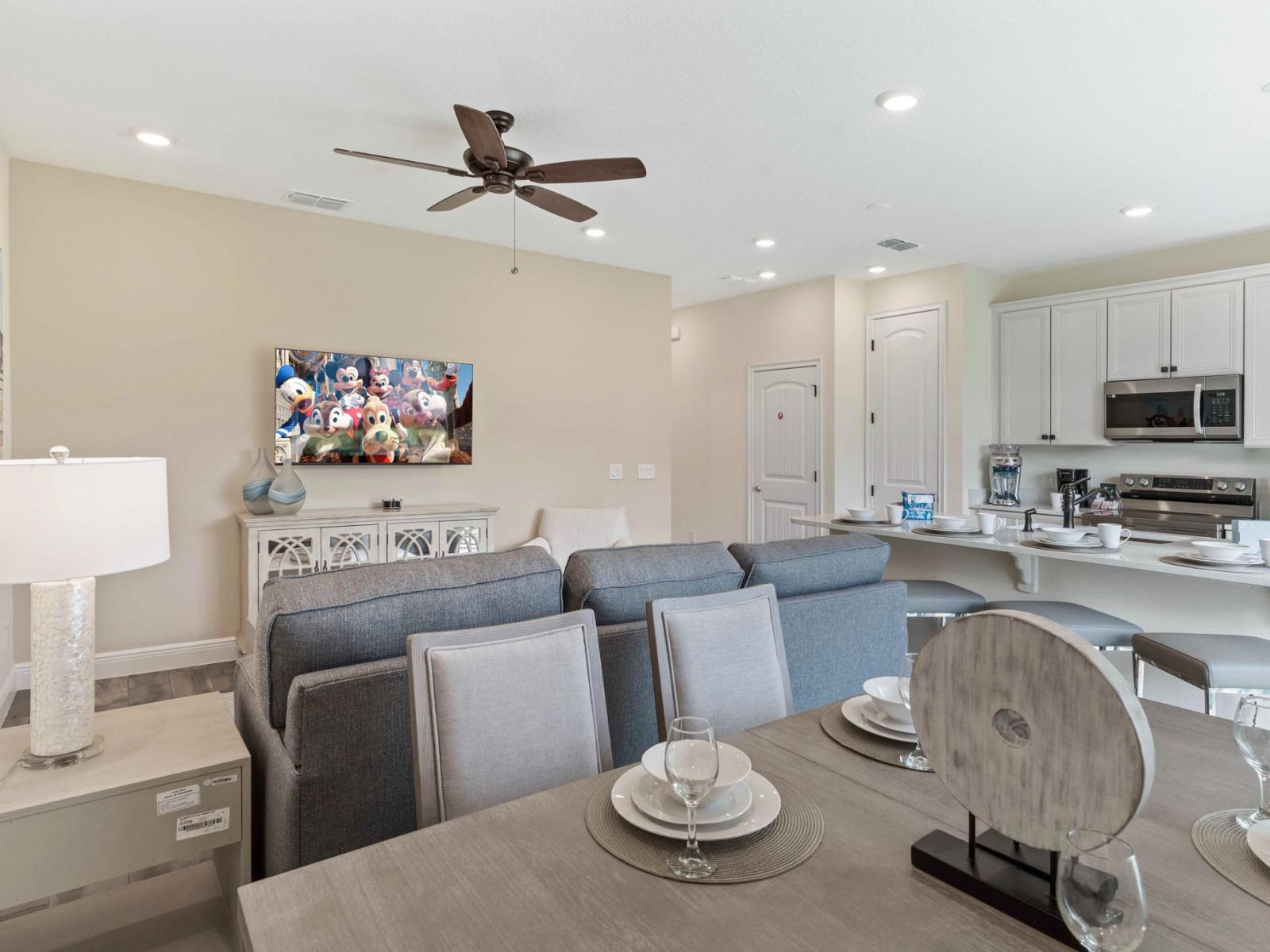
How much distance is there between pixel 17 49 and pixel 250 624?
274 cm

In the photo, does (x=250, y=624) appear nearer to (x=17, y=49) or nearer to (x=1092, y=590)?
(x=17, y=49)

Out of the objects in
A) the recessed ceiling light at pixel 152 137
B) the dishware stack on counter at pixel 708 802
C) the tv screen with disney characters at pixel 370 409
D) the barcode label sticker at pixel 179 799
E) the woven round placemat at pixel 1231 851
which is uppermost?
the recessed ceiling light at pixel 152 137

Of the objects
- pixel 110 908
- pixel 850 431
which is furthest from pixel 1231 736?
pixel 850 431

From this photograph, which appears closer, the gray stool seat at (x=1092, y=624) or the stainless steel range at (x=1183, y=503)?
the gray stool seat at (x=1092, y=624)

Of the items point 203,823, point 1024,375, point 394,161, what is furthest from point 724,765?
point 1024,375

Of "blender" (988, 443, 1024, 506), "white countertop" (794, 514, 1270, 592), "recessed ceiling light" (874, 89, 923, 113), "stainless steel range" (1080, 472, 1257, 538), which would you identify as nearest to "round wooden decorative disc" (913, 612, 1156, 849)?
"white countertop" (794, 514, 1270, 592)

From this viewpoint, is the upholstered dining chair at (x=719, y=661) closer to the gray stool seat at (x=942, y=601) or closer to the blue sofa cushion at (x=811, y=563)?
the blue sofa cushion at (x=811, y=563)

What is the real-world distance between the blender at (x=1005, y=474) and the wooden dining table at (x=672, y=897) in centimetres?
481

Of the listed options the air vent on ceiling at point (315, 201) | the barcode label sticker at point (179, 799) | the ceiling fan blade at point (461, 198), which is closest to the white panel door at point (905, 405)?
the ceiling fan blade at point (461, 198)

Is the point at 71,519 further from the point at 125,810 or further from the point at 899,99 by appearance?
the point at 899,99

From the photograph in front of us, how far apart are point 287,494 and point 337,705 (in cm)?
298

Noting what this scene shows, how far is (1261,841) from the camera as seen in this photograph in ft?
3.09

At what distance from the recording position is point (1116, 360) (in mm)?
5082

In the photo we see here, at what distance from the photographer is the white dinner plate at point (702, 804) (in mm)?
1023
